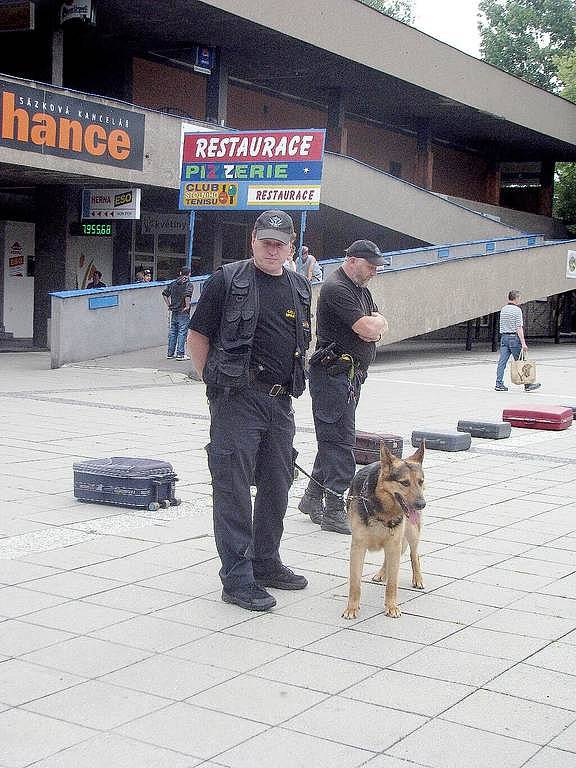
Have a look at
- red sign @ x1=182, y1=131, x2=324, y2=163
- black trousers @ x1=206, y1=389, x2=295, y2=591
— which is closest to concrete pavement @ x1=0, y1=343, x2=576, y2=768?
black trousers @ x1=206, y1=389, x2=295, y2=591

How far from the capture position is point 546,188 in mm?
45156

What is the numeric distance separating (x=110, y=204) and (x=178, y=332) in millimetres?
4931

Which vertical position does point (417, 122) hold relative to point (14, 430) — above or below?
above

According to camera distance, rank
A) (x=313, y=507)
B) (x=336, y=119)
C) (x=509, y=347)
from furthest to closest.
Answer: (x=336, y=119), (x=509, y=347), (x=313, y=507)

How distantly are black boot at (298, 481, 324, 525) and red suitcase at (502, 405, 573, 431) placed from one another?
20.2 feet

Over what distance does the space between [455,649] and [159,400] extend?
10.4 m

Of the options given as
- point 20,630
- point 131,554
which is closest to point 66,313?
point 131,554

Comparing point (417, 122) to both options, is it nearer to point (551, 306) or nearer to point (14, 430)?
point (551, 306)

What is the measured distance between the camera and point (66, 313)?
19.8 m

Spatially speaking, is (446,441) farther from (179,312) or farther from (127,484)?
(179,312)

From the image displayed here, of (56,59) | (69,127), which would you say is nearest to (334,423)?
(69,127)

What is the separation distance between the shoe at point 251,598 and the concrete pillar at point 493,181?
4116cm

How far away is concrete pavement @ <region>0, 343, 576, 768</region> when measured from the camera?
3.91 metres

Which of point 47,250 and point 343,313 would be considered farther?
point 47,250
